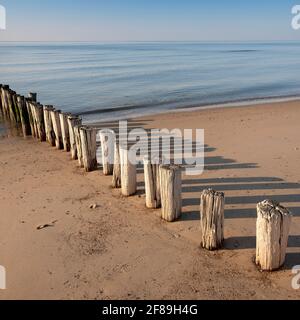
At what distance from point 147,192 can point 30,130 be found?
682cm

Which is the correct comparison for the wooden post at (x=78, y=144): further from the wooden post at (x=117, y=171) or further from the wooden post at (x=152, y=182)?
the wooden post at (x=152, y=182)

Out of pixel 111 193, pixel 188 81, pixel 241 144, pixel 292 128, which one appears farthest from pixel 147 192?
pixel 188 81

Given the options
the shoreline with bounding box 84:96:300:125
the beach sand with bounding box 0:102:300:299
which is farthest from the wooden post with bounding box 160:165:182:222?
the shoreline with bounding box 84:96:300:125

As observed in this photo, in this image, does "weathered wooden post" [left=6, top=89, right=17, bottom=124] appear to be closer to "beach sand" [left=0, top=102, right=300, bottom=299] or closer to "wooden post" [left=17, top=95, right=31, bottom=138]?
"wooden post" [left=17, top=95, right=31, bottom=138]

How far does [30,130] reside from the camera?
11750mm

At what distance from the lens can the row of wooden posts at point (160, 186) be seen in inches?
173

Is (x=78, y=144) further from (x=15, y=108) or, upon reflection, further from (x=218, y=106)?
(x=218, y=106)

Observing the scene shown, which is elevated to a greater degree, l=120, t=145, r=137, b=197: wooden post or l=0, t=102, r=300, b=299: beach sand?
l=120, t=145, r=137, b=197: wooden post

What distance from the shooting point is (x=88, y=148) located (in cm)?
798

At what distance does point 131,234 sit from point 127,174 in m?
1.37

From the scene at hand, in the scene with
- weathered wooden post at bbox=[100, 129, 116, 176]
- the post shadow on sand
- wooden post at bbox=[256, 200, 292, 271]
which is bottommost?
the post shadow on sand

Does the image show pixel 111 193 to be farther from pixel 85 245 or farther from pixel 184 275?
pixel 184 275

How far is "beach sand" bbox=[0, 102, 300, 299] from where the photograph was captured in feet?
14.6

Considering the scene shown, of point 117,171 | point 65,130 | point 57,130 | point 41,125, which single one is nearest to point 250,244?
point 117,171
